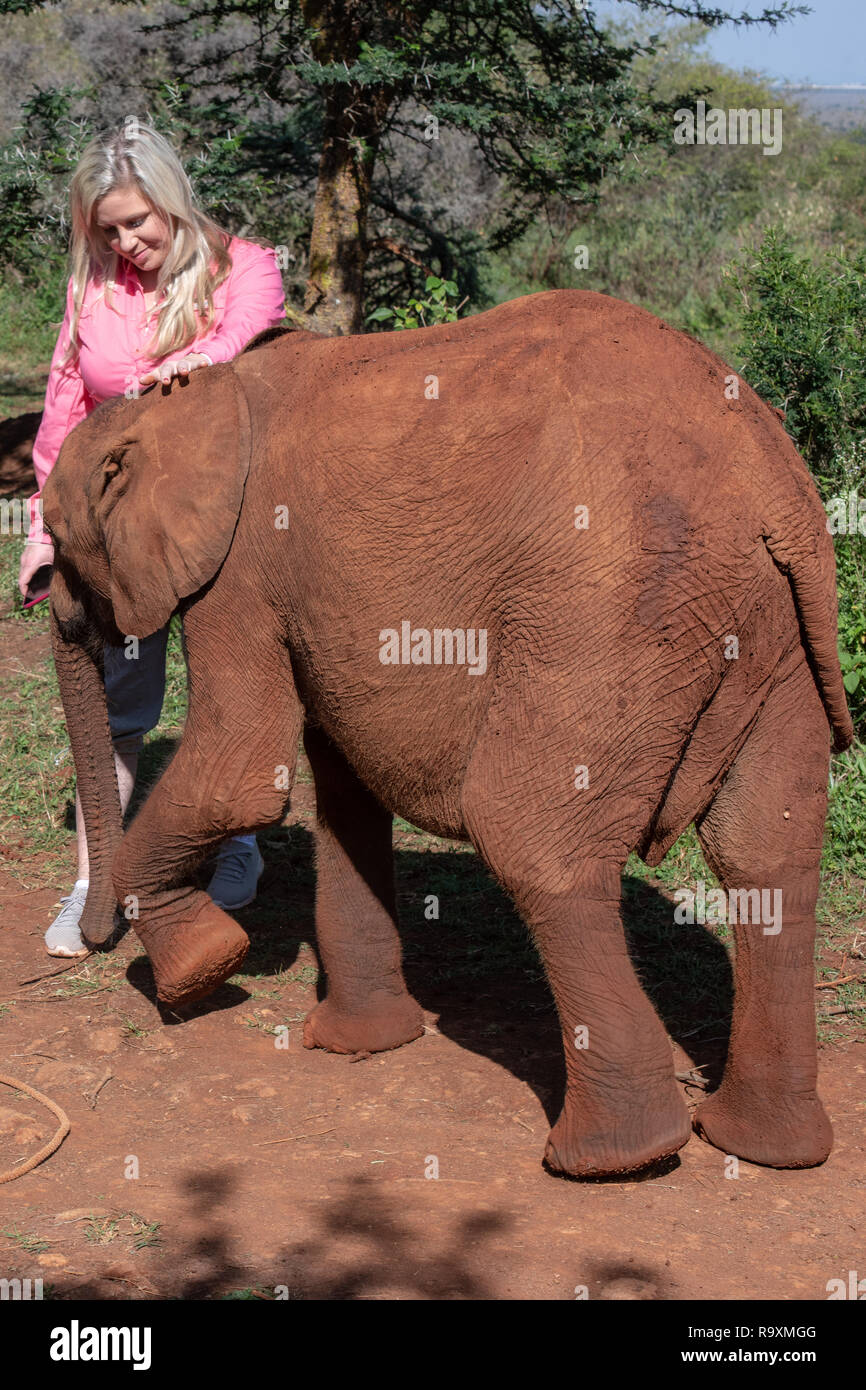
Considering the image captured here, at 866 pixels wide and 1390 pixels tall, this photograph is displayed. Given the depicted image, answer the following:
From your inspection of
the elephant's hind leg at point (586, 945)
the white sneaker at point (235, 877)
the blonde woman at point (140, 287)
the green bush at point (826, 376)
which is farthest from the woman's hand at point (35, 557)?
the green bush at point (826, 376)

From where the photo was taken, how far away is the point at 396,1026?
4887 millimetres

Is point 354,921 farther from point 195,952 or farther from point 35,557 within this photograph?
point 35,557

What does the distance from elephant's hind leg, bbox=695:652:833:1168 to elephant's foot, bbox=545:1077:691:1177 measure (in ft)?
1.08

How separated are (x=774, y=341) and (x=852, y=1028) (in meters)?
3.77

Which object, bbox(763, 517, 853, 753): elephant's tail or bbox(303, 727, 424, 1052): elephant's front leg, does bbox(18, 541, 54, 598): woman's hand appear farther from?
bbox(763, 517, 853, 753): elephant's tail

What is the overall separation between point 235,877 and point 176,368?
2479mm

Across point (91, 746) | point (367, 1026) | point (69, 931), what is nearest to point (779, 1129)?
point (367, 1026)

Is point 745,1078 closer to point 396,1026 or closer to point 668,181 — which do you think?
point 396,1026

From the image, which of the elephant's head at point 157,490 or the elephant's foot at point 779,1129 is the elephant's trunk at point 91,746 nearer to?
the elephant's head at point 157,490

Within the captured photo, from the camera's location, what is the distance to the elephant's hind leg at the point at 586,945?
3711 millimetres

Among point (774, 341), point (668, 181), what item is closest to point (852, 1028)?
point (774, 341)

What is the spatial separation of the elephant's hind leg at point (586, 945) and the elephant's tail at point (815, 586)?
712 millimetres

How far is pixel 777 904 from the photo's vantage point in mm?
3914

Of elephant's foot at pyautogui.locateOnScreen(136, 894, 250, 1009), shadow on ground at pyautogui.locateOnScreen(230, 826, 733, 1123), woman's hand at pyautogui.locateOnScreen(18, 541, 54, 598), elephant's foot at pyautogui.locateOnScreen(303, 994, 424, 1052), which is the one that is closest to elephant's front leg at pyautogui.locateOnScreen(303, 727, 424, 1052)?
elephant's foot at pyautogui.locateOnScreen(303, 994, 424, 1052)
